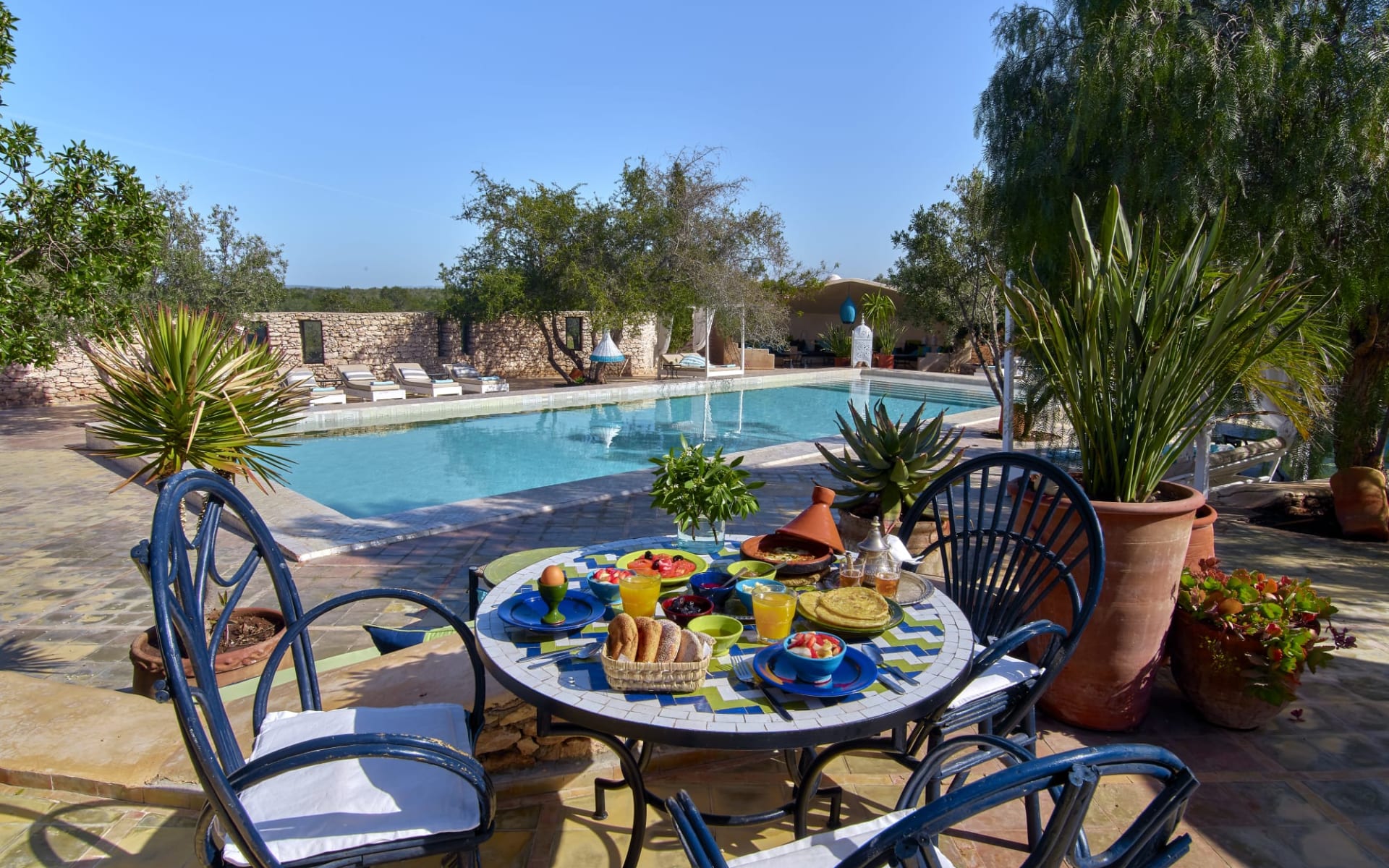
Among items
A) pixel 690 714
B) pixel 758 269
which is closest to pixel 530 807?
pixel 690 714

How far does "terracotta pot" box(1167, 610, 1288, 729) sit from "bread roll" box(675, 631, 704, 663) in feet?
6.64

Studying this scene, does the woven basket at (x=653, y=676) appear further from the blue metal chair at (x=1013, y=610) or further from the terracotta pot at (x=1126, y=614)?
the terracotta pot at (x=1126, y=614)

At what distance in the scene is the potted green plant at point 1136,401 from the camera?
2.46 metres

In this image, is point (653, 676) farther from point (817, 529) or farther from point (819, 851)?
point (817, 529)

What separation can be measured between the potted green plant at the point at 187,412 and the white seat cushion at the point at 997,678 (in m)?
2.77

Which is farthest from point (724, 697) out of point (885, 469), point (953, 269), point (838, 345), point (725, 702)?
point (838, 345)

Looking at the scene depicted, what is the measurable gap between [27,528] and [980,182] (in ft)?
37.6

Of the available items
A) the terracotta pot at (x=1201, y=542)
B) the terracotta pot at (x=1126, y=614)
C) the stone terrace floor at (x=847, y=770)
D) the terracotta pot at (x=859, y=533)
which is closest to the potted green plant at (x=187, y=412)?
the stone terrace floor at (x=847, y=770)

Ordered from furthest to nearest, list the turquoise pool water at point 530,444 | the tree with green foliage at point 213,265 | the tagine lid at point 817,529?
the tree with green foliage at point 213,265 → the turquoise pool water at point 530,444 → the tagine lid at point 817,529

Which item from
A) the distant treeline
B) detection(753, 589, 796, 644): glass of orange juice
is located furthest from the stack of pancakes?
the distant treeline

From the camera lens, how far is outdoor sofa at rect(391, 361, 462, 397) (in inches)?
579

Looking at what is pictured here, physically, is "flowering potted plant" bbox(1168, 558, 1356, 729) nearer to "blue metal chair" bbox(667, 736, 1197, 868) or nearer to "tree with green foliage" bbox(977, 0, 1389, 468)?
"blue metal chair" bbox(667, 736, 1197, 868)

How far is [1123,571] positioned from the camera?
8.18ft

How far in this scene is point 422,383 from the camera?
15.1 metres
